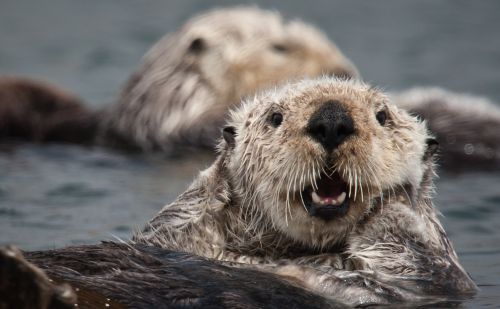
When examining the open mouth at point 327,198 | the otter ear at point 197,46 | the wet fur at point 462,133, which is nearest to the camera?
the open mouth at point 327,198

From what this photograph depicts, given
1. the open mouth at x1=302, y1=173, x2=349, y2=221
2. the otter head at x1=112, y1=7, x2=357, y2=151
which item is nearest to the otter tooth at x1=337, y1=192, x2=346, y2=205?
the open mouth at x1=302, y1=173, x2=349, y2=221

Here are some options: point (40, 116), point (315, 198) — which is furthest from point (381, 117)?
point (40, 116)

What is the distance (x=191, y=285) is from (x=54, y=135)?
5.89 metres

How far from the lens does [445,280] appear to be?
4.95 m

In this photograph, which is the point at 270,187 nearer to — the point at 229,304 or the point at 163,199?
the point at 229,304

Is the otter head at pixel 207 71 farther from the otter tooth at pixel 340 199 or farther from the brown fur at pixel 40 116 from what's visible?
the otter tooth at pixel 340 199

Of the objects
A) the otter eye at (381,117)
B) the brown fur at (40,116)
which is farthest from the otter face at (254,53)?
the otter eye at (381,117)

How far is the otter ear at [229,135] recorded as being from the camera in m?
5.37

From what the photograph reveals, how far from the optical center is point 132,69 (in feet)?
45.8

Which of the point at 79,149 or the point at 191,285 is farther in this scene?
the point at 79,149

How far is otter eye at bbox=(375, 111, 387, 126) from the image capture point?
510 centimetres

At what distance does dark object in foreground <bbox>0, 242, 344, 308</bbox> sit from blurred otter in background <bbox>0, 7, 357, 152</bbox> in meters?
A: 4.49

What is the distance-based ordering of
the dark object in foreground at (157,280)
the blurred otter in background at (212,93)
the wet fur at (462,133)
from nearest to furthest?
the dark object in foreground at (157,280), the wet fur at (462,133), the blurred otter in background at (212,93)

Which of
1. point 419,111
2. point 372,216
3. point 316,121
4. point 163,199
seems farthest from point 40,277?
point 419,111
